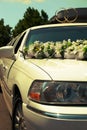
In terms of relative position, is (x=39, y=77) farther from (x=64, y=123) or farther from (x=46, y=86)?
(x=64, y=123)

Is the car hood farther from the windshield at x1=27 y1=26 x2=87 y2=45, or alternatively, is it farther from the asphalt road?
the asphalt road

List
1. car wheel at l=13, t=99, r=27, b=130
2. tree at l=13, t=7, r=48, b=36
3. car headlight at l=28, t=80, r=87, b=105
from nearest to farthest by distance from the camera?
1. car headlight at l=28, t=80, r=87, b=105
2. car wheel at l=13, t=99, r=27, b=130
3. tree at l=13, t=7, r=48, b=36

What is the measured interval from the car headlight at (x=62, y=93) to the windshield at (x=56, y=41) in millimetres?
1272

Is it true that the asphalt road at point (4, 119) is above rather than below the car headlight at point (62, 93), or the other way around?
below

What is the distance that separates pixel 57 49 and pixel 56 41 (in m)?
0.47

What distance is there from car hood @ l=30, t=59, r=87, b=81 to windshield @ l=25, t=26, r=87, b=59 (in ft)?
2.51

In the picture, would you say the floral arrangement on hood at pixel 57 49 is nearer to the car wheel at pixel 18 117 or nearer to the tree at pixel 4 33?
the car wheel at pixel 18 117

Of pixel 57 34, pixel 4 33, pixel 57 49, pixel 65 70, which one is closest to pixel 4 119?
pixel 57 34

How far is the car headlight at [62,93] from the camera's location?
394 centimetres

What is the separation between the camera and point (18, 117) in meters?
4.82

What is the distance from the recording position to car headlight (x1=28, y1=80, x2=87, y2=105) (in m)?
3.94

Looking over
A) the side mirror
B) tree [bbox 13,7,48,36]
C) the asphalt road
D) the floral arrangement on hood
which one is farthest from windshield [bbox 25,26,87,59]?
tree [bbox 13,7,48,36]

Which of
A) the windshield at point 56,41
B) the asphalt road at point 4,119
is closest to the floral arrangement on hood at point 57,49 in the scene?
the windshield at point 56,41

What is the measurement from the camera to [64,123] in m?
3.77
